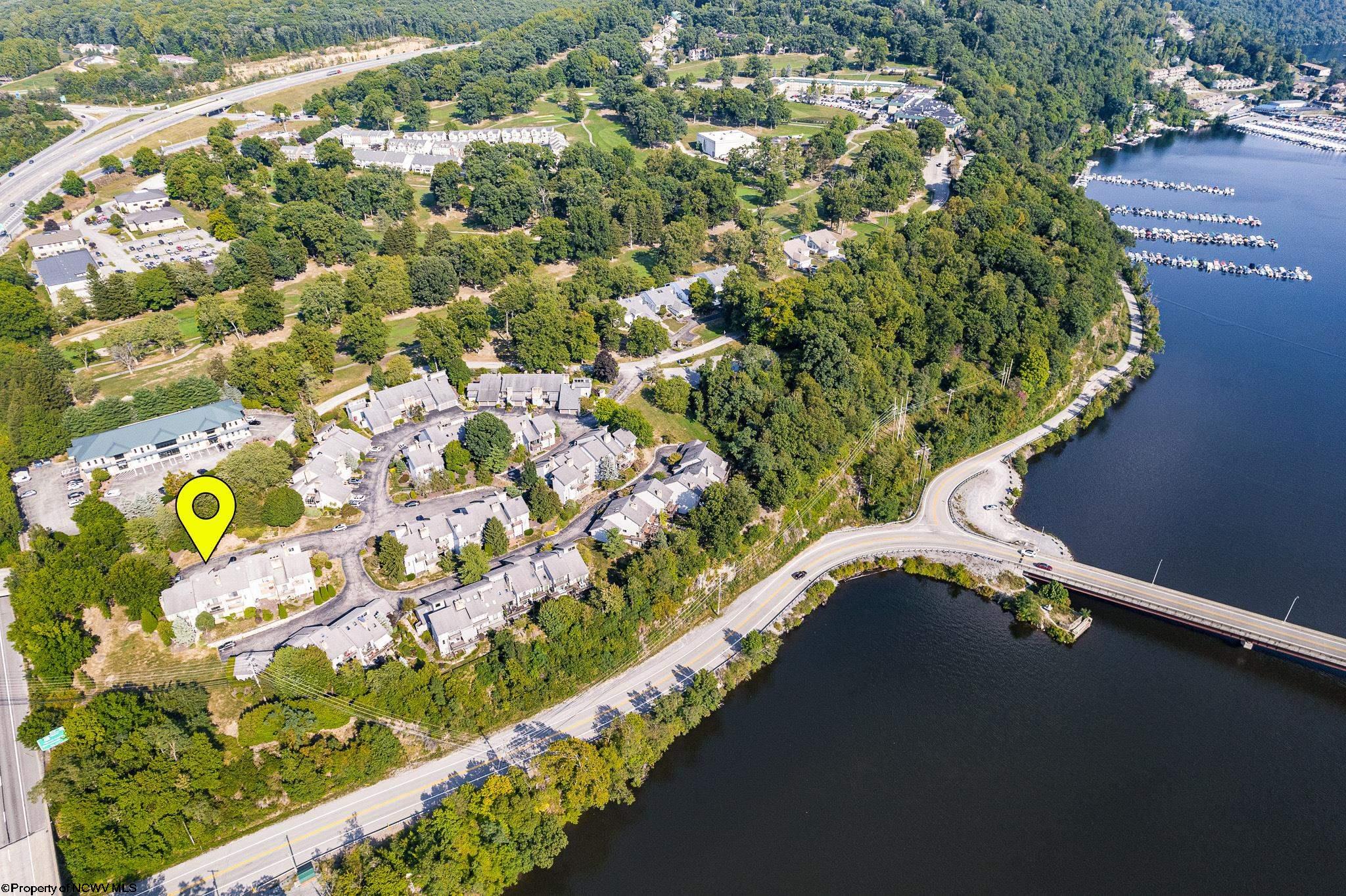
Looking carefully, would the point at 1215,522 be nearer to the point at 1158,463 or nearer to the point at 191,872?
the point at 1158,463

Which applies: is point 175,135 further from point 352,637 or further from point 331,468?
point 352,637

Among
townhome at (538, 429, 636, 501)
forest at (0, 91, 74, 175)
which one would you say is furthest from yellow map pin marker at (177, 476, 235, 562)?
forest at (0, 91, 74, 175)

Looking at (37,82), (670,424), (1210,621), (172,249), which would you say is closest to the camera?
(1210,621)

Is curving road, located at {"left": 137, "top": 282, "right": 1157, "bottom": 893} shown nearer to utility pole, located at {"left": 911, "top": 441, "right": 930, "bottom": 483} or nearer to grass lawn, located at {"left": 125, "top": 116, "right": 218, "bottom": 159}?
utility pole, located at {"left": 911, "top": 441, "right": 930, "bottom": 483}

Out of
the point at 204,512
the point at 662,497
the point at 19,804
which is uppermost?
the point at 204,512

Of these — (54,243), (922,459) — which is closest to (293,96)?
→ (54,243)

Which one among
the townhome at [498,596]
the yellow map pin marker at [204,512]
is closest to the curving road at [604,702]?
the townhome at [498,596]

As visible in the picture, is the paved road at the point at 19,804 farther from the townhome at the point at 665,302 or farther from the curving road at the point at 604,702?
the townhome at the point at 665,302
